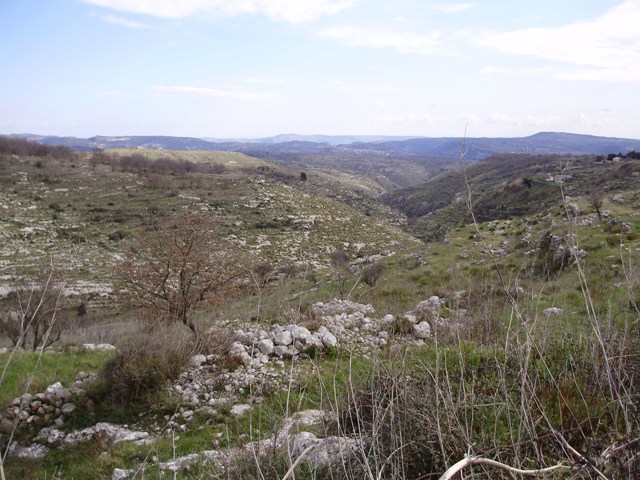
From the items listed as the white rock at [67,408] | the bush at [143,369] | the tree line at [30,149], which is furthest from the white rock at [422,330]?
the tree line at [30,149]

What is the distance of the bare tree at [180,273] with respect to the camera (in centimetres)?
877

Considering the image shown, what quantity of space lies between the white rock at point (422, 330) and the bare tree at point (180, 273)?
3958mm

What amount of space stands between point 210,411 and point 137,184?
5577 cm

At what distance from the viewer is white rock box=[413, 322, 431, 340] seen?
707 cm

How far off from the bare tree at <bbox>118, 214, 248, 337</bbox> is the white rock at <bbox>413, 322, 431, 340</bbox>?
396cm

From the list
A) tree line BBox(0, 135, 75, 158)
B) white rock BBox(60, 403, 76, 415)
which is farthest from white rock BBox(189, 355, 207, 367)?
tree line BBox(0, 135, 75, 158)

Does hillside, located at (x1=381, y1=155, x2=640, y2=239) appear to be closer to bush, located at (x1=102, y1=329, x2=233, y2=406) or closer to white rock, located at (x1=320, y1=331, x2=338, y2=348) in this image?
white rock, located at (x1=320, y1=331, x2=338, y2=348)

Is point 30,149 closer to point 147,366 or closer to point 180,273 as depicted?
point 180,273

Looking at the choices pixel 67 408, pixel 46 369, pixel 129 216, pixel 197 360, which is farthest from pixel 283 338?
pixel 129 216

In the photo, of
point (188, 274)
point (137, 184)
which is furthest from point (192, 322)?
point (137, 184)

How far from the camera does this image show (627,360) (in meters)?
3.54

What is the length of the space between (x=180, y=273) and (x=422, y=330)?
5.02m

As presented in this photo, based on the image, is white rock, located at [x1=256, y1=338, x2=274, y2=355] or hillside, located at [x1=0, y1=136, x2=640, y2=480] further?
white rock, located at [x1=256, y1=338, x2=274, y2=355]

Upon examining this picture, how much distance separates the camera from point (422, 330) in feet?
23.5
